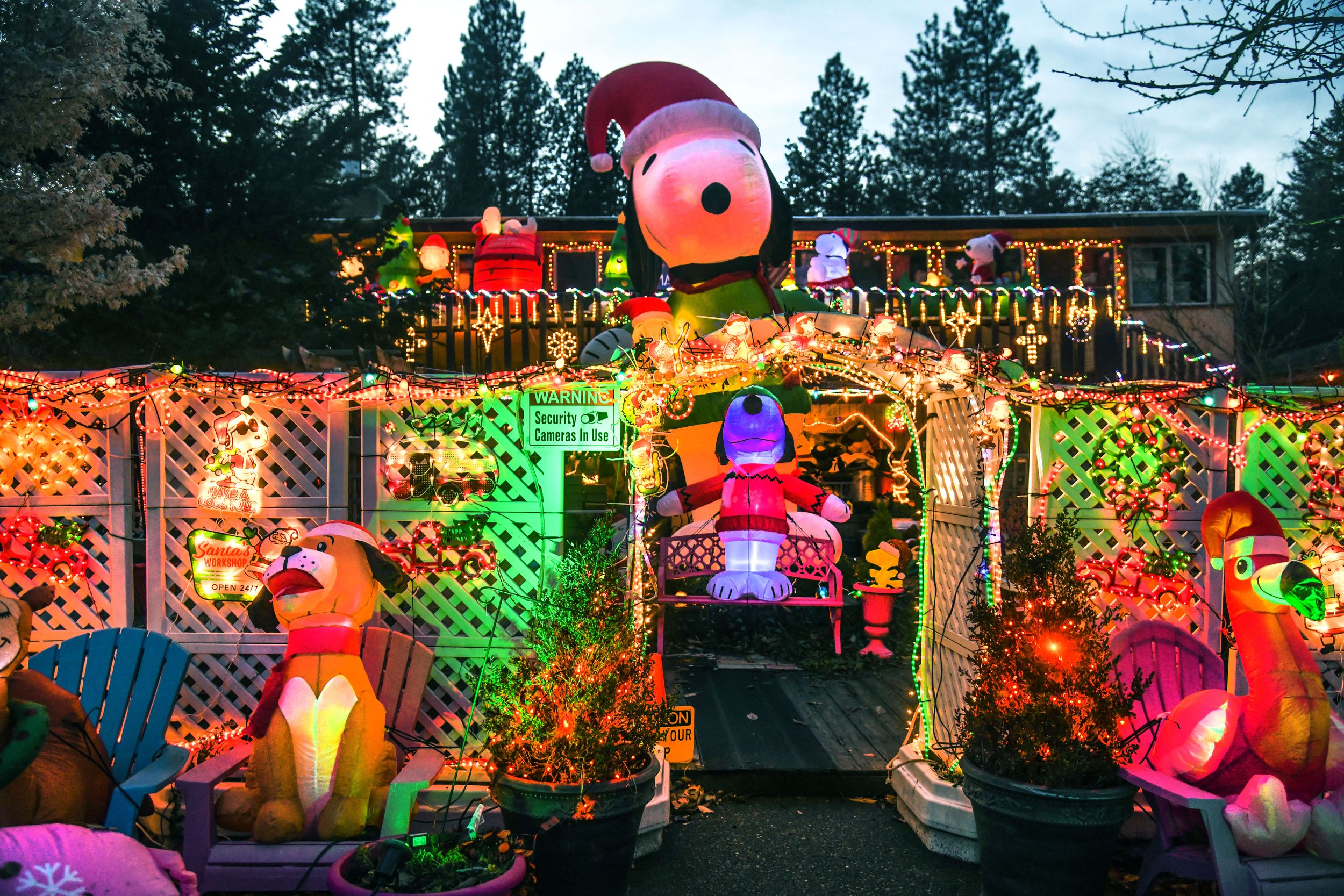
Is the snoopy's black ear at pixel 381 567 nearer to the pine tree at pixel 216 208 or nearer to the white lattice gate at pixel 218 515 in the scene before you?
the white lattice gate at pixel 218 515

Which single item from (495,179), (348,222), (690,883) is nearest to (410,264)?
(348,222)

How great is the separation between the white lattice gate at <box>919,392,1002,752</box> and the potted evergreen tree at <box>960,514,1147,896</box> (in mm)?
430

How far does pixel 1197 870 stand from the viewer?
3.65 meters

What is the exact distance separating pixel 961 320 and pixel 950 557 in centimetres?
698

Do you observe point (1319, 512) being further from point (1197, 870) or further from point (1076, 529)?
point (1197, 870)

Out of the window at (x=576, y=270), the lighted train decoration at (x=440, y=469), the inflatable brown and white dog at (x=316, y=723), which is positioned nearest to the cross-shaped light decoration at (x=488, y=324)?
the window at (x=576, y=270)

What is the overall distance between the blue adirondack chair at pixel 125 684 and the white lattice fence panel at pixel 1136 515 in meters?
4.52

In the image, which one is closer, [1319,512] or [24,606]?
[24,606]

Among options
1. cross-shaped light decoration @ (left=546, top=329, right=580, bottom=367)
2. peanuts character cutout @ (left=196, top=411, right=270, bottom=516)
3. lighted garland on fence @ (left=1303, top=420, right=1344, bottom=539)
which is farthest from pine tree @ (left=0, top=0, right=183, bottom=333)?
lighted garland on fence @ (left=1303, top=420, right=1344, bottom=539)

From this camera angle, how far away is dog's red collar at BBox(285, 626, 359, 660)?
13.3 ft

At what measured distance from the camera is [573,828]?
11.6 feet

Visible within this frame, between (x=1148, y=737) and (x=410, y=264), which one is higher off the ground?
(x=410, y=264)

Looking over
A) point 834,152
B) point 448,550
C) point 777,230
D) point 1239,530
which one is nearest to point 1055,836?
point 1239,530

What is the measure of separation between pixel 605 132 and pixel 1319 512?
575 centimetres
